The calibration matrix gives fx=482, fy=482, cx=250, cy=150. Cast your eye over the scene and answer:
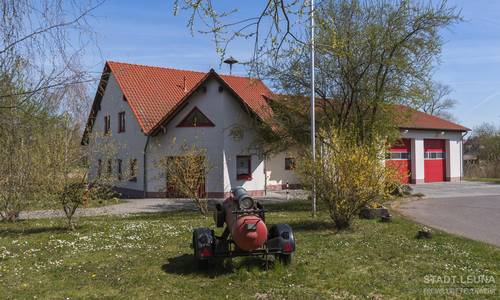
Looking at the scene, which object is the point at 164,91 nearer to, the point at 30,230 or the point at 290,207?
the point at 290,207

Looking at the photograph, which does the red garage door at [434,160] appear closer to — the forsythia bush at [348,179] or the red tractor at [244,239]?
the forsythia bush at [348,179]

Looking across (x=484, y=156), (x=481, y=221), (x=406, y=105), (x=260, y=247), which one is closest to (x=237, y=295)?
(x=260, y=247)

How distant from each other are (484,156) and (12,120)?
52312 mm

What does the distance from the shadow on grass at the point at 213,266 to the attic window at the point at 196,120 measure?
1592cm

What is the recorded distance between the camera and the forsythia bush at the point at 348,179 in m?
11.4

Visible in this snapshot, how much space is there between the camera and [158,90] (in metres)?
28.0

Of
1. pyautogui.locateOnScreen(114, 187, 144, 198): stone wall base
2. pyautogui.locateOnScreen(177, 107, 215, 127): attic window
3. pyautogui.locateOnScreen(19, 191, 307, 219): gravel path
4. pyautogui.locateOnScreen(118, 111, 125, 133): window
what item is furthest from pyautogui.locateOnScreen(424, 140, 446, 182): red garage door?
pyautogui.locateOnScreen(118, 111, 125, 133): window

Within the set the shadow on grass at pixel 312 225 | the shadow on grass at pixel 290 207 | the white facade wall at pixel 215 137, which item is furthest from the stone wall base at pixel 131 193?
the shadow on grass at pixel 312 225

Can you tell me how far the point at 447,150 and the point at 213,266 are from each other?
30.0 meters

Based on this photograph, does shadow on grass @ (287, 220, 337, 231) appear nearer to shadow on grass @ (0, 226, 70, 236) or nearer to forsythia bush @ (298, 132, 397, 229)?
forsythia bush @ (298, 132, 397, 229)

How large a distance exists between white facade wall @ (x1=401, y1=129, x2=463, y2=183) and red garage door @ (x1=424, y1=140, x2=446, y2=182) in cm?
30

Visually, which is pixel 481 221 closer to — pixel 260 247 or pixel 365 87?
pixel 365 87

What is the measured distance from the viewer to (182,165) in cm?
1673

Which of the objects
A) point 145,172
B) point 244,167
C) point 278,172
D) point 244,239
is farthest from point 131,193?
point 244,239
